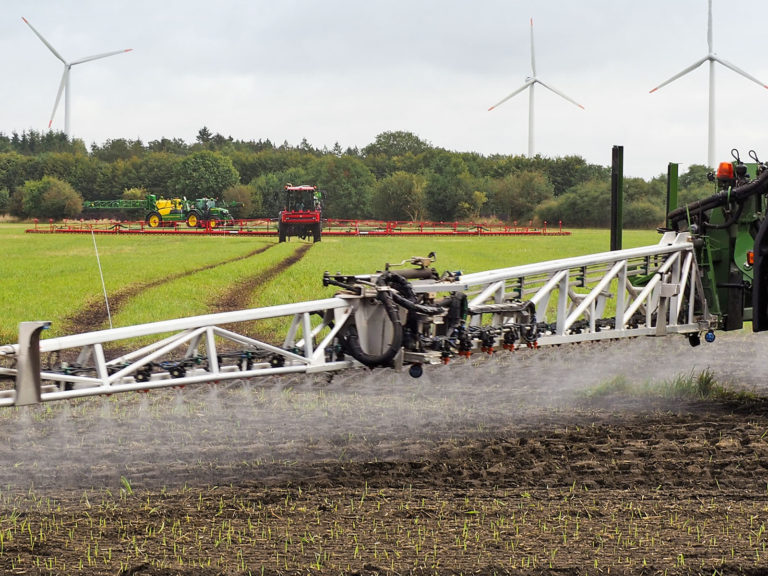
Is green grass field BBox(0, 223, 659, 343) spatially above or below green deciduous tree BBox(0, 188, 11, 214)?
below

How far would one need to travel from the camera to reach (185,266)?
29078 mm

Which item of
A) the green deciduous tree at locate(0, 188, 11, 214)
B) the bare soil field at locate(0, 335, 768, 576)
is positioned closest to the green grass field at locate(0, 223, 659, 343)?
the green deciduous tree at locate(0, 188, 11, 214)

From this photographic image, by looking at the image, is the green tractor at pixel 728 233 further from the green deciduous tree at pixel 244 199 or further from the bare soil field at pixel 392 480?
the green deciduous tree at pixel 244 199

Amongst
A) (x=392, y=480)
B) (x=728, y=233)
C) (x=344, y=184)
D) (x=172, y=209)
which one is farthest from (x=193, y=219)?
(x=392, y=480)

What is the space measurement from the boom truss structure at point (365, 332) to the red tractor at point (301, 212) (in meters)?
30.0

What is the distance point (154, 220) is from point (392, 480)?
41.9 meters

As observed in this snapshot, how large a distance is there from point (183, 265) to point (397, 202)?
24.0 m

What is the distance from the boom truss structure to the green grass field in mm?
10938

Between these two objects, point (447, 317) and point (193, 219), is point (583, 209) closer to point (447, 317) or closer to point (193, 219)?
point (193, 219)

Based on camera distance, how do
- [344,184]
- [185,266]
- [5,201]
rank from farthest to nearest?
[344,184] < [5,201] < [185,266]

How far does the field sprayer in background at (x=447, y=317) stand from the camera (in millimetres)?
7863

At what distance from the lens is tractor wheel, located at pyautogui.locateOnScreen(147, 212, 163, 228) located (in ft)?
161

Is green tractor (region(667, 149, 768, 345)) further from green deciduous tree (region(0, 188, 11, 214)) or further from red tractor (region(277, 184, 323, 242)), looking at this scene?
green deciduous tree (region(0, 188, 11, 214))

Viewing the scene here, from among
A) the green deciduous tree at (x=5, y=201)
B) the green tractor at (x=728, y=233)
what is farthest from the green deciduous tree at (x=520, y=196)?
the green tractor at (x=728, y=233)
